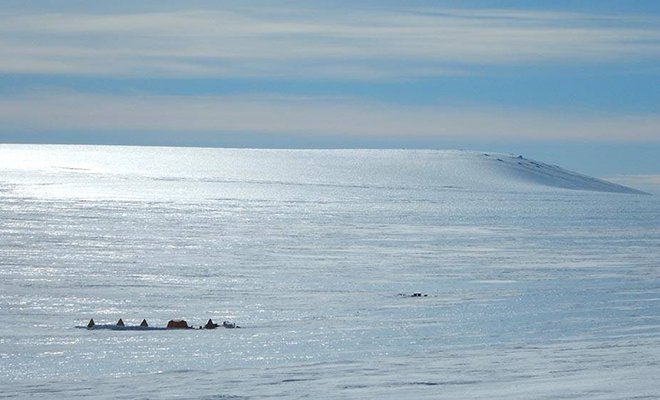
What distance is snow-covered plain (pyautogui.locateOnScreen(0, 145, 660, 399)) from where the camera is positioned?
611cm

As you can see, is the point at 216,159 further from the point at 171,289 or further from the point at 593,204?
the point at 171,289

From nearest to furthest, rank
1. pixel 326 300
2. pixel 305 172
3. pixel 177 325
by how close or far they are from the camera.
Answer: pixel 177 325 → pixel 326 300 → pixel 305 172

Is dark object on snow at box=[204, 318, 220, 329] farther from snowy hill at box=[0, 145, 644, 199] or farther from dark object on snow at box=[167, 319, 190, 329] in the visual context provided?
snowy hill at box=[0, 145, 644, 199]

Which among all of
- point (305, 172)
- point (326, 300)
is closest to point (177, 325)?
point (326, 300)

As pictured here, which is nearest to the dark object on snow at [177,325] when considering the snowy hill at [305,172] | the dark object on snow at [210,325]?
the dark object on snow at [210,325]

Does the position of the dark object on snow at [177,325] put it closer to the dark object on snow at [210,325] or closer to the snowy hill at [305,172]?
the dark object on snow at [210,325]

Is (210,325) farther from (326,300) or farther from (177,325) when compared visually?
(326,300)

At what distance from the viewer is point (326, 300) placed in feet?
32.5

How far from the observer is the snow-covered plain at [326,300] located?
611 cm

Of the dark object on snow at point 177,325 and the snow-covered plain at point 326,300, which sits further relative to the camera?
the dark object on snow at point 177,325

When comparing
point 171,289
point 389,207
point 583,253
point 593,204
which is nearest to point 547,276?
point 583,253

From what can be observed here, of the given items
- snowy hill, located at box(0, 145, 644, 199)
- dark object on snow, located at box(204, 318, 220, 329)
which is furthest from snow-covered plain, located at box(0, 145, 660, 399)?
snowy hill, located at box(0, 145, 644, 199)

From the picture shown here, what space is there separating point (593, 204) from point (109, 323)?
26896 millimetres

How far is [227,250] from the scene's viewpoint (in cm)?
1505
